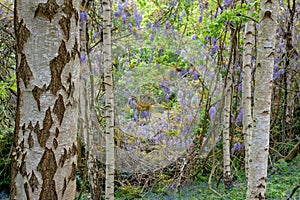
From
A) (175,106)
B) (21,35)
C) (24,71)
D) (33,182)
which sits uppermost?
(21,35)

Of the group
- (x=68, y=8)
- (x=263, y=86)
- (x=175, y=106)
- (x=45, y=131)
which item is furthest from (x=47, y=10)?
(x=175, y=106)

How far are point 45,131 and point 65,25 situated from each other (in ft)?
1.24

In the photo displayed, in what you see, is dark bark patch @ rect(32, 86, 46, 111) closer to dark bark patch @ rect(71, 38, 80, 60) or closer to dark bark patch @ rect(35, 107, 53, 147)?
dark bark patch @ rect(35, 107, 53, 147)

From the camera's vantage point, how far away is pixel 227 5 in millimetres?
5652

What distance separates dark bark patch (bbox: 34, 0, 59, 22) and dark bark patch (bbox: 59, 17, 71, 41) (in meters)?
0.04

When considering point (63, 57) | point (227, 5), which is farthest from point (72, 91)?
point (227, 5)

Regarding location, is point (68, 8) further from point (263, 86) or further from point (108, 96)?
point (108, 96)

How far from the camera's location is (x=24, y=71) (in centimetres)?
133

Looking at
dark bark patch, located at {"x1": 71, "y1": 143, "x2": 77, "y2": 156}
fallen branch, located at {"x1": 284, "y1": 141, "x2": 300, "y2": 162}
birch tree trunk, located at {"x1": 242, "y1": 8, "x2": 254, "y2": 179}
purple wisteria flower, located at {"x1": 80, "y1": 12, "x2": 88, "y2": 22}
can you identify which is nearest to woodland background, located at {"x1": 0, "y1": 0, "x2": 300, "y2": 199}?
fallen branch, located at {"x1": 284, "y1": 141, "x2": 300, "y2": 162}

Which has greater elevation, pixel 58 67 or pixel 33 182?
pixel 58 67

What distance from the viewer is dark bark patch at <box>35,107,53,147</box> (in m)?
1.31

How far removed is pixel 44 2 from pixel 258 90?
1.71 metres

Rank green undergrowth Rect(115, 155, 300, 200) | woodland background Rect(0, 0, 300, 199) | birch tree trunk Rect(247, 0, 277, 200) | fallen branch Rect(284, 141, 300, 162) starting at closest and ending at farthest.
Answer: birch tree trunk Rect(247, 0, 277, 200)
green undergrowth Rect(115, 155, 300, 200)
woodland background Rect(0, 0, 300, 199)
fallen branch Rect(284, 141, 300, 162)

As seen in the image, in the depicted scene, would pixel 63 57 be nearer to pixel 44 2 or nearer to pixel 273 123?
pixel 44 2
